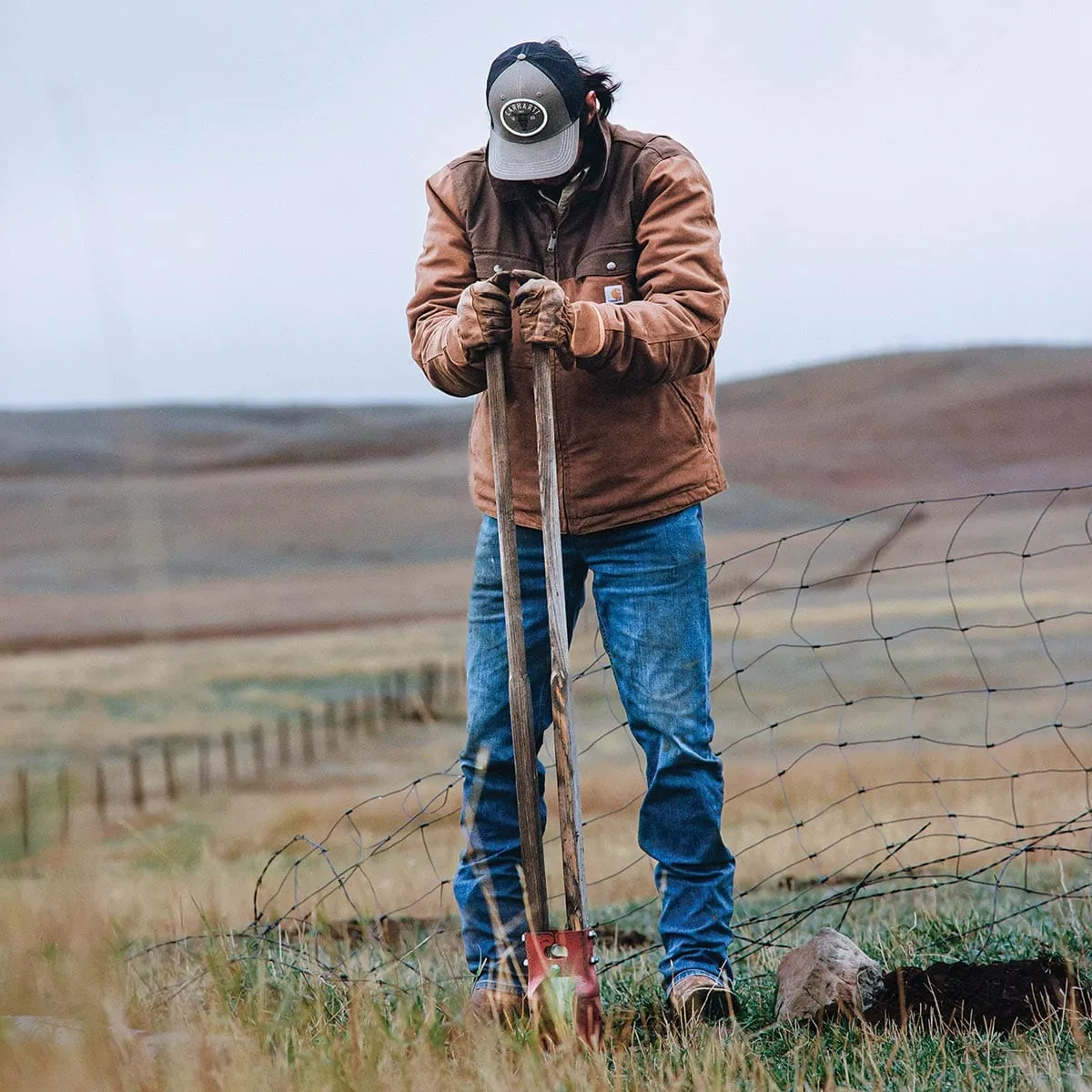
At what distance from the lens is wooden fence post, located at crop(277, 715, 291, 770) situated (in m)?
13.0

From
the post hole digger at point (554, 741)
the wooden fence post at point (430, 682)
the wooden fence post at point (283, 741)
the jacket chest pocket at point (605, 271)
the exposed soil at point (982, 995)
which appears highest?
the jacket chest pocket at point (605, 271)

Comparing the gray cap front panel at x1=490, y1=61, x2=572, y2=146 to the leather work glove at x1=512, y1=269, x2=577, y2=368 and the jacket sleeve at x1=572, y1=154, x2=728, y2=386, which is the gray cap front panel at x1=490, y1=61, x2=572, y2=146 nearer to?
the jacket sleeve at x1=572, y1=154, x2=728, y2=386

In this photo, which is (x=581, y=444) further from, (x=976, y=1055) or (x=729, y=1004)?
(x=976, y=1055)

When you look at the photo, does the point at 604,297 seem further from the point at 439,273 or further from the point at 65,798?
the point at 65,798

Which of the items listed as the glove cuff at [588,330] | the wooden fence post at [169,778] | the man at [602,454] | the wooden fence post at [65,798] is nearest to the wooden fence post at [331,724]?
the wooden fence post at [169,778]

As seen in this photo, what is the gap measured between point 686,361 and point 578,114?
56 centimetres

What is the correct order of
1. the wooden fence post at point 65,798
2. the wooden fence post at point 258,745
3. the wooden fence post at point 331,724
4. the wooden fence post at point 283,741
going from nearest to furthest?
the wooden fence post at point 65,798 < the wooden fence post at point 258,745 < the wooden fence post at point 283,741 < the wooden fence post at point 331,724

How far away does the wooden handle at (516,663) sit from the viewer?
2.71 metres

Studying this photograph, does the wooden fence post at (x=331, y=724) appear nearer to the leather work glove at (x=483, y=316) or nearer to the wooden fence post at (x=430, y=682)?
the wooden fence post at (x=430, y=682)

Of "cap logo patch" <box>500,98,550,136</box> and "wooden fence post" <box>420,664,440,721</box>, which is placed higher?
"cap logo patch" <box>500,98,550,136</box>

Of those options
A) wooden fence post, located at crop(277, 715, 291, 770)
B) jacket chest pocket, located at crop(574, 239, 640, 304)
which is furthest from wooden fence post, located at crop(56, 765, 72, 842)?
wooden fence post, located at crop(277, 715, 291, 770)

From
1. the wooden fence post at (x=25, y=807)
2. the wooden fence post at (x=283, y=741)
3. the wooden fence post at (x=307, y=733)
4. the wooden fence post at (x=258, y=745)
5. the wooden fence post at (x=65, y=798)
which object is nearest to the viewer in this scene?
the wooden fence post at (x=65, y=798)

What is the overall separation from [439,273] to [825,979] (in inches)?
69.1

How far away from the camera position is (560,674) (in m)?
2.73
